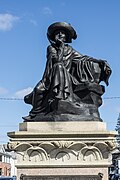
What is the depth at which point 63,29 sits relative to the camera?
35.9 feet

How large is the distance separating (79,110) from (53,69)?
1.14 m

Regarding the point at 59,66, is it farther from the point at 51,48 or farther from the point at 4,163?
the point at 4,163

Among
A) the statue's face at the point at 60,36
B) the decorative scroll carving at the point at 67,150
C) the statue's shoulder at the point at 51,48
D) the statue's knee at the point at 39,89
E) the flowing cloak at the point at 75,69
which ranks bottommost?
the decorative scroll carving at the point at 67,150

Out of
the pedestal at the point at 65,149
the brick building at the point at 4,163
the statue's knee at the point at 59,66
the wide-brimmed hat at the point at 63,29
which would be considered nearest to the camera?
the pedestal at the point at 65,149

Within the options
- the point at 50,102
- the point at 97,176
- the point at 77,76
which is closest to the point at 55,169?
the point at 97,176

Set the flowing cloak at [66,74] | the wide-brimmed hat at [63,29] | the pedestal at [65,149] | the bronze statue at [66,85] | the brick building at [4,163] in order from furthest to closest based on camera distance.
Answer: the brick building at [4,163]
the wide-brimmed hat at [63,29]
the flowing cloak at [66,74]
the bronze statue at [66,85]
the pedestal at [65,149]

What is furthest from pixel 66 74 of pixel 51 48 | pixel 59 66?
pixel 51 48

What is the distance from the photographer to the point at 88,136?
30.8 ft

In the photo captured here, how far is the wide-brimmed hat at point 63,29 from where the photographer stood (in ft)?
35.6

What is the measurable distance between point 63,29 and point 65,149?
9.87 ft

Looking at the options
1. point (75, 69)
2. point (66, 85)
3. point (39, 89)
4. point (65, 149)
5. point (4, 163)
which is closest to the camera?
point (65, 149)

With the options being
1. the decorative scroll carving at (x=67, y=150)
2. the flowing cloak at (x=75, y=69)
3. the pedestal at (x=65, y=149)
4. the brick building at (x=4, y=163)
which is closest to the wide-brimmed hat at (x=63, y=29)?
the flowing cloak at (x=75, y=69)

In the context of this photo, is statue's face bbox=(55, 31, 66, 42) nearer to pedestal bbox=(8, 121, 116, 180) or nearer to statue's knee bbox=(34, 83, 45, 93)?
statue's knee bbox=(34, 83, 45, 93)

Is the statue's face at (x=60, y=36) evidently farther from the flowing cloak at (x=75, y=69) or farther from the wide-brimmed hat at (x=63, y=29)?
the flowing cloak at (x=75, y=69)
